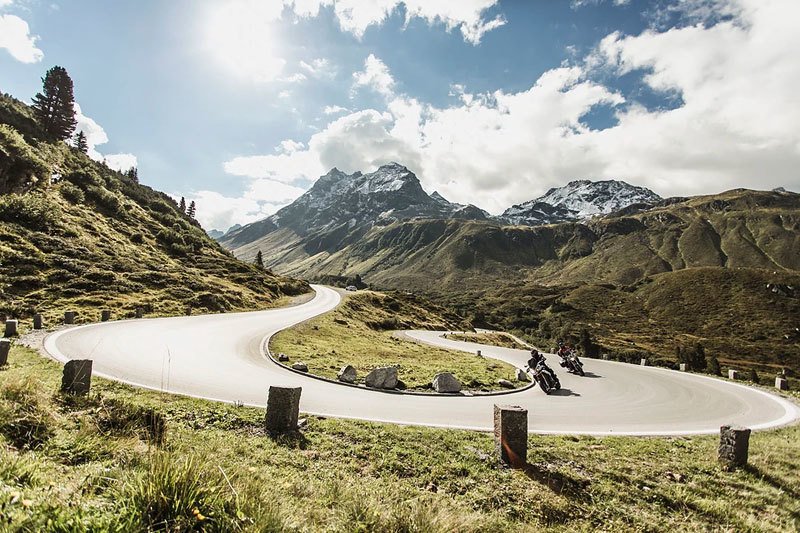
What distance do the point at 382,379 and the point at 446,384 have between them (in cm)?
279

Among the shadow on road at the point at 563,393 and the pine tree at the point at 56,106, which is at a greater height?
the pine tree at the point at 56,106

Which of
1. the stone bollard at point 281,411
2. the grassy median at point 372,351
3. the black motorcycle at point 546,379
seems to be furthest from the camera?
the grassy median at point 372,351

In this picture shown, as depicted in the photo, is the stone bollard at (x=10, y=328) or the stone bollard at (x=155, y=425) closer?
the stone bollard at (x=155, y=425)

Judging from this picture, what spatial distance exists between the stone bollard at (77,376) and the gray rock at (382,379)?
976cm

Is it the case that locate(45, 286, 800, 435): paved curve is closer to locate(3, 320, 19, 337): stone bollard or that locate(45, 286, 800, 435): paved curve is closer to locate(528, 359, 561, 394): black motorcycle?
locate(528, 359, 561, 394): black motorcycle

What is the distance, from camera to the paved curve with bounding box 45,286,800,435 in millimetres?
13070

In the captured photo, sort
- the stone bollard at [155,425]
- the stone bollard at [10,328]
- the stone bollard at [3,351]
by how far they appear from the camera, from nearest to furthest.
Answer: the stone bollard at [155,425] < the stone bollard at [3,351] < the stone bollard at [10,328]

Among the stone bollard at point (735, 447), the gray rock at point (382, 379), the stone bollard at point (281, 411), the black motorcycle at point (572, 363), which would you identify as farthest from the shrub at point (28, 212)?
the stone bollard at point (735, 447)

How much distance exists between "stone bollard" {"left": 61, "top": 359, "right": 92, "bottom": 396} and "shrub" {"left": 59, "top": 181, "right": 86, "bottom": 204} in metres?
64.9

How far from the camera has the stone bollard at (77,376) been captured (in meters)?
9.84

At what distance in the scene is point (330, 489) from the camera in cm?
629

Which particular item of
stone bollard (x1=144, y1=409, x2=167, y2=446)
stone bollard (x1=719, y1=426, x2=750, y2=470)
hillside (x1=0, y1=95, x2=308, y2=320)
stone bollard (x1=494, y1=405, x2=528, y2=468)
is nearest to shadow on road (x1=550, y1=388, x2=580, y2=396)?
stone bollard (x1=719, y1=426, x2=750, y2=470)

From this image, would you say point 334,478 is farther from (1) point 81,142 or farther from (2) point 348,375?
(1) point 81,142

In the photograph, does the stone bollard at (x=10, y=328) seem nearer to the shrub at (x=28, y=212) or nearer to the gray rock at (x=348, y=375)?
the gray rock at (x=348, y=375)
